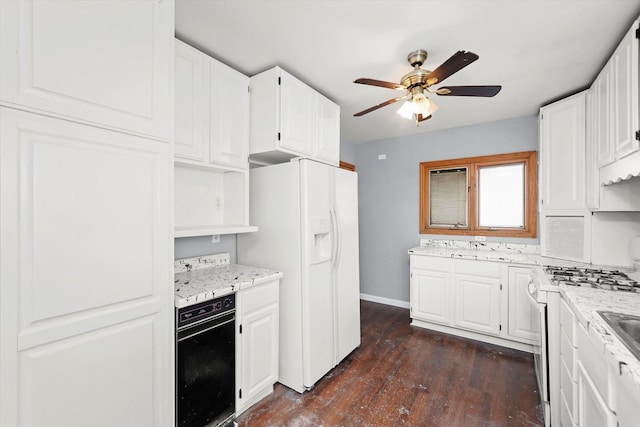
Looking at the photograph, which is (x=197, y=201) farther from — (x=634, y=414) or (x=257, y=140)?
(x=634, y=414)

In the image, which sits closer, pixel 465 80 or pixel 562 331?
pixel 562 331

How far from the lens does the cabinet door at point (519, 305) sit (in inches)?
106

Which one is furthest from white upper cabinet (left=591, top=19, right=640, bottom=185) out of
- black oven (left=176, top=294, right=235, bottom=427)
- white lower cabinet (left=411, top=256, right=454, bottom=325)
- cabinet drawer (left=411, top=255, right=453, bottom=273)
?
black oven (left=176, top=294, right=235, bottom=427)

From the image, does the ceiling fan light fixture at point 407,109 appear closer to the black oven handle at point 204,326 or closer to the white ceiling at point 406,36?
the white ceiling at point 406,36

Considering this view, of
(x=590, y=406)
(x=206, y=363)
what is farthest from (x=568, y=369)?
(x=206, y=363)

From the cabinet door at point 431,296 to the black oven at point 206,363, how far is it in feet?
7.66

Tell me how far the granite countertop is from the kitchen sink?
0.02 m

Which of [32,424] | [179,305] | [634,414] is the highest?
[179,305]

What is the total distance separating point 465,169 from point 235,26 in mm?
3145

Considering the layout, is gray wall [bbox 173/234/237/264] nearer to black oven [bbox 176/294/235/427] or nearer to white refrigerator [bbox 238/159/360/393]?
white refrigerator [bbox 238/159/360/393]

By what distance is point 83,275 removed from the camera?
1.09m

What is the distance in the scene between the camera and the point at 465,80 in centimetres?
229

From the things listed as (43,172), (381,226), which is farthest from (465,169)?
(43,172)

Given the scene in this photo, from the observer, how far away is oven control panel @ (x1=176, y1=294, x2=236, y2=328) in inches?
58.5
